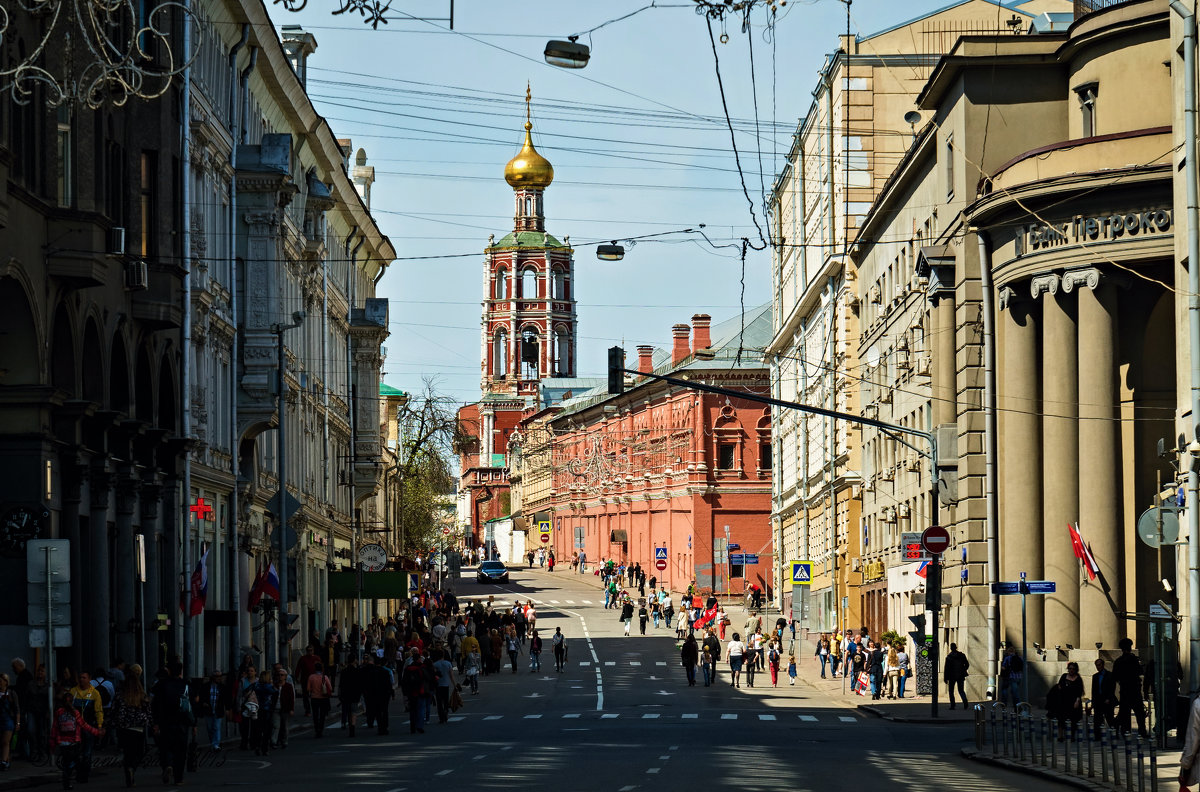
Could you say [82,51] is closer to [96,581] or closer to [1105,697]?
[96,581]

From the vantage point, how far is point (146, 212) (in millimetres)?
38125

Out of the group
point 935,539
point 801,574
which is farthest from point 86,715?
point 801,574

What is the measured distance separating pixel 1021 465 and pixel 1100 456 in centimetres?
237

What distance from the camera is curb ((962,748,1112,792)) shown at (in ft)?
71.6

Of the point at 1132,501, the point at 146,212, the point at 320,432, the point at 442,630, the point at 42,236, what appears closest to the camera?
the point at 42,236

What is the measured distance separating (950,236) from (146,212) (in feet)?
59.5

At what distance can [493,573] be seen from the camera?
127688 mm

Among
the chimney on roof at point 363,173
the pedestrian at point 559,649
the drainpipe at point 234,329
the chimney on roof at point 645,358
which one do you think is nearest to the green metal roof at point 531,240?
the chimney on roof at point 645,358

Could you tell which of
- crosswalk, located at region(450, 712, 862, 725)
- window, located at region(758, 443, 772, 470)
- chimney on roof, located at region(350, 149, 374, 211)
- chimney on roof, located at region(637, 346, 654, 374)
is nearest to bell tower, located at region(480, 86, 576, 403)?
chimney on roof, located at region(637, 346, 654, 374)

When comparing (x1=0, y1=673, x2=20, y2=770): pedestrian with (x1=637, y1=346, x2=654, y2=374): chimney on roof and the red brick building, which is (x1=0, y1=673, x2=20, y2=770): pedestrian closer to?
the red brick building

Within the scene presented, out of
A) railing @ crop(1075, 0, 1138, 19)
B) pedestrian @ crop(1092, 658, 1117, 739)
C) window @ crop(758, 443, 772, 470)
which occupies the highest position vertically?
railing @ crop(1075, 0, 1138, 19)

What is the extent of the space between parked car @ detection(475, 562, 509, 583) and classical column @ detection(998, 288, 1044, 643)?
3386 inches

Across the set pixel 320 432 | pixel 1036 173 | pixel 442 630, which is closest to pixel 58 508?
pixel 1036 173

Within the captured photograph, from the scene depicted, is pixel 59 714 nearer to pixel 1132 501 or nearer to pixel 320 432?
pixel 1132 501
